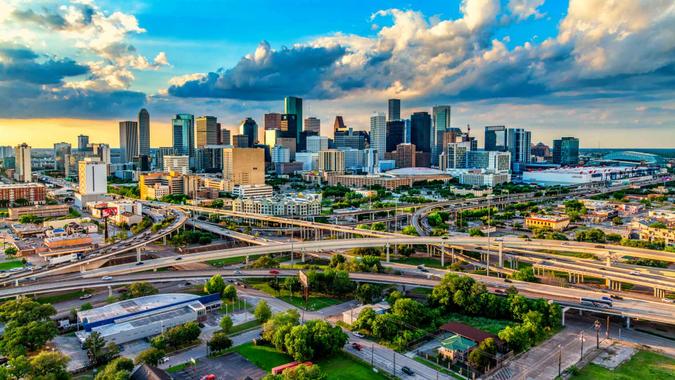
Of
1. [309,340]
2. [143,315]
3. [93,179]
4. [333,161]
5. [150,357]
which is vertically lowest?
[143,315]

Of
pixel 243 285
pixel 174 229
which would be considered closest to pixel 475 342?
pixel 243 285

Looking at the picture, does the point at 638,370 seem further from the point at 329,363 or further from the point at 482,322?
the point at 329,363

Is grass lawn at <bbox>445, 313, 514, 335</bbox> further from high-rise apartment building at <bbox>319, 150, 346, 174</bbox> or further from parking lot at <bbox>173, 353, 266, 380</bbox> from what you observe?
high-rise apartment building at <bbox>319, 150, 346, 174</bbox>

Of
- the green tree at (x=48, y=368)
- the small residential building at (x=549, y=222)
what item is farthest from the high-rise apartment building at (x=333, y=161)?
the green tree at (x=48, y=368)

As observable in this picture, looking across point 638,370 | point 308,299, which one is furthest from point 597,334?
point 308,299

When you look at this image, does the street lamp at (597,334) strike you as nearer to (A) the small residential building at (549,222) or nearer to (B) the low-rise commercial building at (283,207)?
(A) the small residential building at (549,222)

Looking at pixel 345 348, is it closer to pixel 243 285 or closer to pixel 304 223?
pixel 243 285

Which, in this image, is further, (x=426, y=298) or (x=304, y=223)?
(x=304, y=223)
